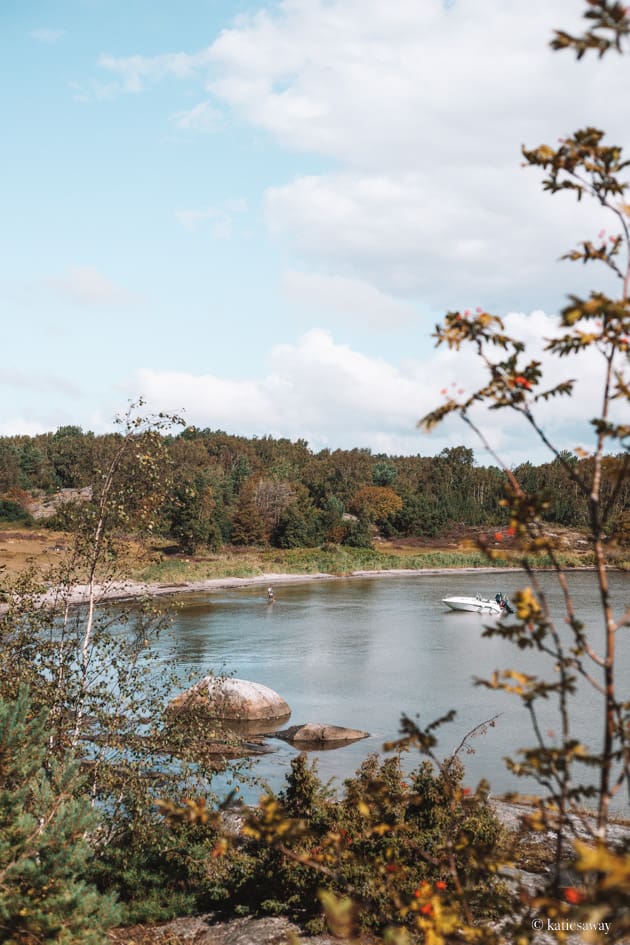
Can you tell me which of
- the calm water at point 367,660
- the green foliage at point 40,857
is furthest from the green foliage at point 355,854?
the calm water at point 367,660

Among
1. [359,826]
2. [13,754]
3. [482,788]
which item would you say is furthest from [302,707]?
[482,788]

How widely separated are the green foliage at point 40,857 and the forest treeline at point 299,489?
69246 millimetres

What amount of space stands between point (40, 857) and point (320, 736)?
1679 centimetres

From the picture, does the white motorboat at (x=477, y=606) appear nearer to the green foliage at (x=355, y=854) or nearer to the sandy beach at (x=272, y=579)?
the sandy beach at (x=272, y=579)

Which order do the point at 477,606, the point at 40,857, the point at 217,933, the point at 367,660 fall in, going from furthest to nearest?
the point at 477,606 < the point at 367,660 < the point at 217,933 < the point at 40,857

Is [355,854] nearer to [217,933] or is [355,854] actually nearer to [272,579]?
[217,933]

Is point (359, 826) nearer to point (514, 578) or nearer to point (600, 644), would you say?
point (600, 644)

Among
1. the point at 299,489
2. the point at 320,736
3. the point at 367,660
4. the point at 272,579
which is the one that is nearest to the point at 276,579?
the point at 272,579

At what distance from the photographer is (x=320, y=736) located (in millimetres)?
23328

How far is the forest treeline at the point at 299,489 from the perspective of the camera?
102 metres

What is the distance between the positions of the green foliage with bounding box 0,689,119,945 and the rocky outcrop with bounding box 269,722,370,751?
15.7 m

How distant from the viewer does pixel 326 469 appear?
479 feet

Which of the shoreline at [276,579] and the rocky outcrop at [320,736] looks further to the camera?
the shoreline at [276,579]

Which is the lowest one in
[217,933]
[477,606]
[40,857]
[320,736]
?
[320,736]
